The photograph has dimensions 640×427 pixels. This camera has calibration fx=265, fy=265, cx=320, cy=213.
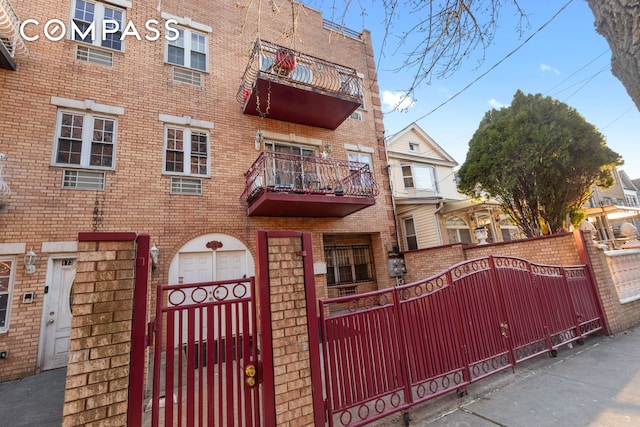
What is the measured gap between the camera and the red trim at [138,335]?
6.89ft

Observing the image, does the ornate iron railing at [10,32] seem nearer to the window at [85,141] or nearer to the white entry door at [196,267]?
the window at [85,141]

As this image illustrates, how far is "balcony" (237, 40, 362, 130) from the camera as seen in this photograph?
7.84 metres

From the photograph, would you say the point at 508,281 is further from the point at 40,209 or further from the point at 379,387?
the point at 40,209

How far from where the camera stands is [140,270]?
2.29 metres

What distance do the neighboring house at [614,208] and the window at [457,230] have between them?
17.7 ft

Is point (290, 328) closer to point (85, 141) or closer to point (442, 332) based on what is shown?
point (442, 332)

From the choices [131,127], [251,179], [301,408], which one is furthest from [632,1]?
[131,127]

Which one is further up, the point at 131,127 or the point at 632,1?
the point at 131,127

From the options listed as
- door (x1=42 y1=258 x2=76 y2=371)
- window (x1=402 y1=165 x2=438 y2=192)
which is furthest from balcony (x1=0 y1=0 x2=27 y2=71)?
window (x1=402 y1=165 x2=438 y2=192)

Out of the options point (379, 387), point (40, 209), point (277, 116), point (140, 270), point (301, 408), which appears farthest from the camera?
point (277, 116)

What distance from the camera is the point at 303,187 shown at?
7594 mm

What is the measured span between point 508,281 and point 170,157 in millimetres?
8405

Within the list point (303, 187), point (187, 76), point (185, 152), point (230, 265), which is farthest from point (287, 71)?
point (230, 265)

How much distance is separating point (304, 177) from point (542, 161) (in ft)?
29.4
